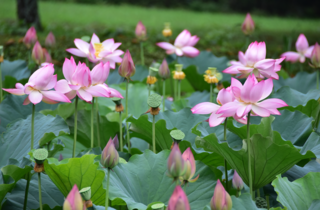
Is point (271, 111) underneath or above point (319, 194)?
above

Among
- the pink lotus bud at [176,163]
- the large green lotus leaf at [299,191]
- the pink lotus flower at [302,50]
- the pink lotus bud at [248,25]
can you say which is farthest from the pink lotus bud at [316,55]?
the pink lotus bud at [176,163]

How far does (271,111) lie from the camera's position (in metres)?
0.72

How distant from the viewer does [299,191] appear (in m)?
0.82

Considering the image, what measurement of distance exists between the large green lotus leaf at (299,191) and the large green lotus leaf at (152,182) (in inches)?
6.9

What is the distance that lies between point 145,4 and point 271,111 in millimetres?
11281

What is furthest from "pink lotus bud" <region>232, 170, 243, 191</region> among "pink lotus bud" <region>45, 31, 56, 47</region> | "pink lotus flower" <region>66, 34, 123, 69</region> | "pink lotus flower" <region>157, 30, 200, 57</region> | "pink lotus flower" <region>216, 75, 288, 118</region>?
Answer: "pink lotus bud" <region>45, 31, 56, 47</region>

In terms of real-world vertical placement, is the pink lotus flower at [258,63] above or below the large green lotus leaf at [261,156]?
above

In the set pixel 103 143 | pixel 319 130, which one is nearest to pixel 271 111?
pixel 319 130

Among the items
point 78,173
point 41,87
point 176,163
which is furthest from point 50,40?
point 176,163

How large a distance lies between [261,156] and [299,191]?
0.12 meters

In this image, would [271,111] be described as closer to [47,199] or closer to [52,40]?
[47,199]

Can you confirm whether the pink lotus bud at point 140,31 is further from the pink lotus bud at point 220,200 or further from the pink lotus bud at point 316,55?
the pink lotus bud at point 220,200

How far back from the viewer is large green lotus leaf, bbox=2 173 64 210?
91 cm

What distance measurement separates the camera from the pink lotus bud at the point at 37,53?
1434mm
